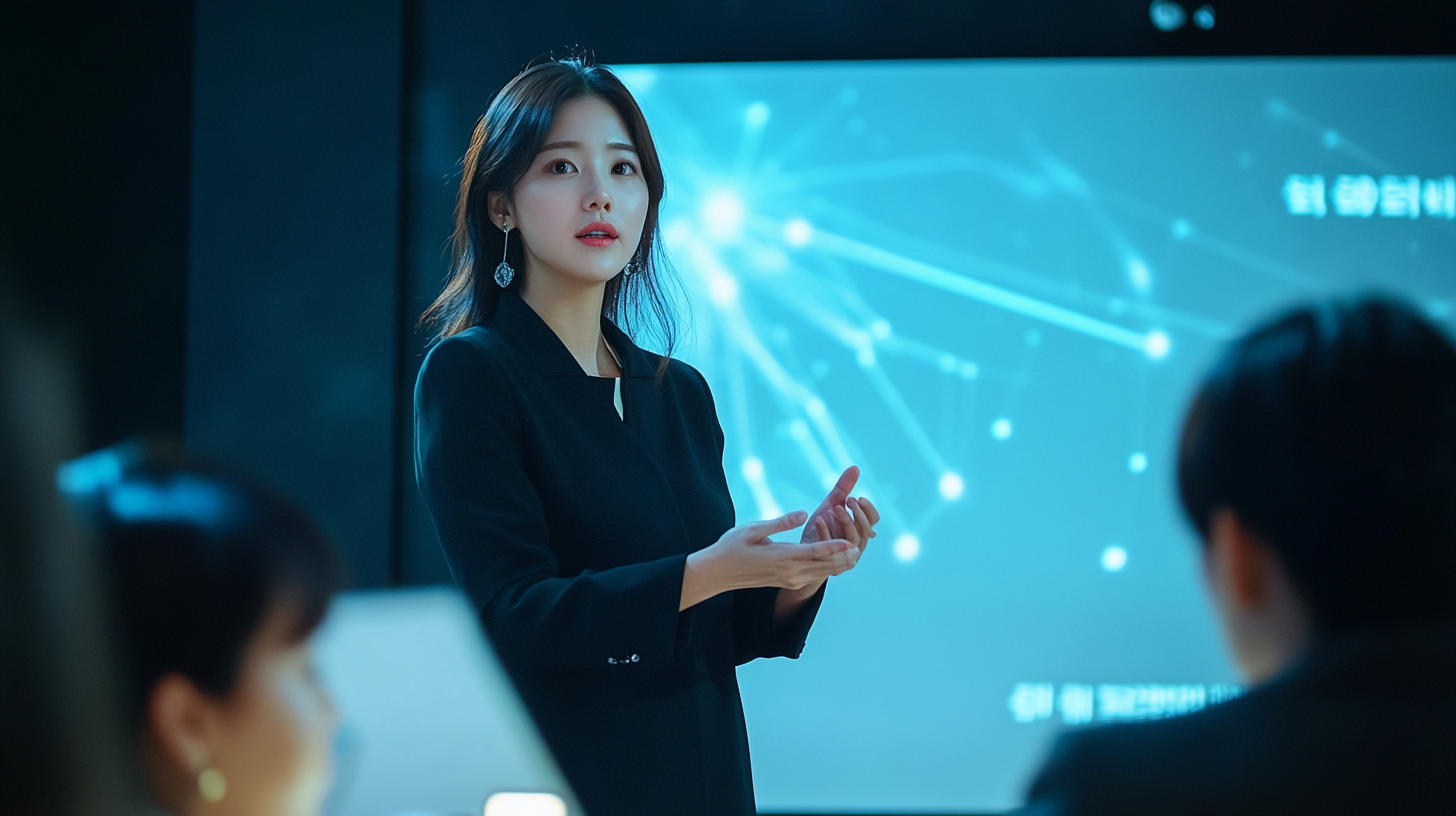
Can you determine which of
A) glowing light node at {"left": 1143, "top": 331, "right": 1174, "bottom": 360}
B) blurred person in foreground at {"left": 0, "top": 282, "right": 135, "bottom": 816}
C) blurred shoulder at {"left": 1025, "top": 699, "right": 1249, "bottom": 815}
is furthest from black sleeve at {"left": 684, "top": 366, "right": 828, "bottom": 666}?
glowing light node at {"left": 1143, "top": 331, "right": 1174, "bottom": 360}

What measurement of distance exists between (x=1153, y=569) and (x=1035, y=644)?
369mm

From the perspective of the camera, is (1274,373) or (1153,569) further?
(1153,569)

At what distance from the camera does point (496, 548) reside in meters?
1.19

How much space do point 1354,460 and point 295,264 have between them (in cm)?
290

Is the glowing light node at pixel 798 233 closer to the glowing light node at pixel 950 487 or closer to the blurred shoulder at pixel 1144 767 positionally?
the glowing light node at pixel 950 487

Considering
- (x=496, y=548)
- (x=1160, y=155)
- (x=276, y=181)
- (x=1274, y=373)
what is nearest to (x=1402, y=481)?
(x=1274, y=373)

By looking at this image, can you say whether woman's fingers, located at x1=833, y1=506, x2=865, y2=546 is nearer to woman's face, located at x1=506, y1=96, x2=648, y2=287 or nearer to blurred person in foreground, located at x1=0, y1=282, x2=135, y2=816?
woman's face, located at x1=506, y1=96, x2=648, y2=287

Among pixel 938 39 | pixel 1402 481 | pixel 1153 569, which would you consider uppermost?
pixel 938 39

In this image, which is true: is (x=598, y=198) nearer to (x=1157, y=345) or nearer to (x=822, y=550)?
(x=822, y=550)

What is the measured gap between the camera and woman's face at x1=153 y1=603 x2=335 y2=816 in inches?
23.2

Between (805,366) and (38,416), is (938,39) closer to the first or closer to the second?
(805,366)

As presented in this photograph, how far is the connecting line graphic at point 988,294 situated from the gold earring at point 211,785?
2.46 meters

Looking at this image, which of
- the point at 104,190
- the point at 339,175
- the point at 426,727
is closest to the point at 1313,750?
the point at 426,727

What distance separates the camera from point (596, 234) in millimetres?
1394
